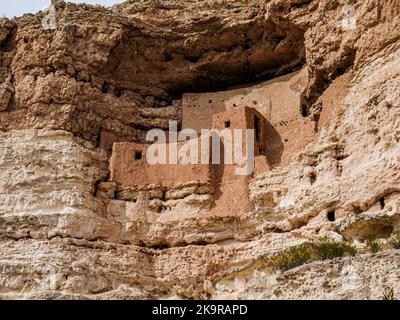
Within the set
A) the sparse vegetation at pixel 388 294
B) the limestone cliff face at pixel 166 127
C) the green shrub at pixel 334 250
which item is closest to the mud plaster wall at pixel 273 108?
the limestone cliff face at pixel 166 127

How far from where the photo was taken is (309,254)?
50.8ft

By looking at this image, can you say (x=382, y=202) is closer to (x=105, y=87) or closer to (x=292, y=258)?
(x=292, y=258)

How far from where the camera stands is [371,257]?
13.1 meters

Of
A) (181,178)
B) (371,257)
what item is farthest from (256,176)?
(371,257)

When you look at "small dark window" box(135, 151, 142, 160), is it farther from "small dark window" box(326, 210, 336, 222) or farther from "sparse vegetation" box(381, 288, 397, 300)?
"sparse vegetation" box(381, 288, 397, 300)

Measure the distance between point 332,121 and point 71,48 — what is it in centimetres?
824

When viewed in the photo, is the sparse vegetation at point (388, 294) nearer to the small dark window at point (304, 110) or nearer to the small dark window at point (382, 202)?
the small dark window at point (382, 202)

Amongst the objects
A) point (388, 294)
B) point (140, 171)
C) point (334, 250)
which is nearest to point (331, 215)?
point (334, 250)

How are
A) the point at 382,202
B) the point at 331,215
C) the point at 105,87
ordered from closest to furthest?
the point at 382,202, the point at 331,215, the point at 105,87

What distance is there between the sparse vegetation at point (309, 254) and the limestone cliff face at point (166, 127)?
80 mm

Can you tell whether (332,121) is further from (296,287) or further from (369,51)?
(296,287)

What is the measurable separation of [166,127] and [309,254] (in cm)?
1043

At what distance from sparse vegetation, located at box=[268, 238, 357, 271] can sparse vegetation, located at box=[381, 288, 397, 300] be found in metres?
2.36

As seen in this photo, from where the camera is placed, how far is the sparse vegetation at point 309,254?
1505 cm
